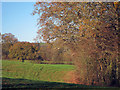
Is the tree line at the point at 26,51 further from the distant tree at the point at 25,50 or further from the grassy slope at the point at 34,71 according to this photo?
the grassy slope at the point at 34,71

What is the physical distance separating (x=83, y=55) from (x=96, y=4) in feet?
10.7

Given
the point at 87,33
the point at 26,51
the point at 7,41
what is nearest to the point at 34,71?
the point at 26,51

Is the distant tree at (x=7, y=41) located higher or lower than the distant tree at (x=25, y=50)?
higher

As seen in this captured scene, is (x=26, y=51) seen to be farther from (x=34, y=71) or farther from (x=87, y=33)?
(x=87, y=33)

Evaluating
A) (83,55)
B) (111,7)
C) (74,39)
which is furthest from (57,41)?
(111,7)

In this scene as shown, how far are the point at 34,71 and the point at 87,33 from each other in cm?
668

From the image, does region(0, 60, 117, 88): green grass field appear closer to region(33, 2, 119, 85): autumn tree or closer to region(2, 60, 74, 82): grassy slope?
region(2, 60, 74, 82): grassy slope

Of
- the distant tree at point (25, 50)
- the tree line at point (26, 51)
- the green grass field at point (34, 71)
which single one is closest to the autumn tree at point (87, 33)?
the green grass field at point (34, 71)

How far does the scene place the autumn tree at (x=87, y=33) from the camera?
327 inches

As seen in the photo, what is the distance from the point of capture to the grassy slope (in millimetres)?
12438

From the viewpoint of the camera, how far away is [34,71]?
43.5ft

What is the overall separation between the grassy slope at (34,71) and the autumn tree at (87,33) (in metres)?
2.21

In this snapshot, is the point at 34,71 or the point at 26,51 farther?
the point at 26,51

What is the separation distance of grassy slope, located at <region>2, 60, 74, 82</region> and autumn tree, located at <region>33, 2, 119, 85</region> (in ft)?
7.27
